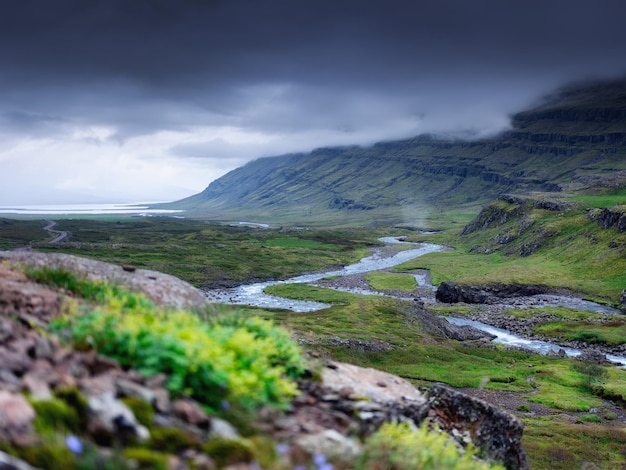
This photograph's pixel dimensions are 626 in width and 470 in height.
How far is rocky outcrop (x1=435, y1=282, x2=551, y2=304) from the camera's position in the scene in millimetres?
124812

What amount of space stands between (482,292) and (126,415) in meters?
131

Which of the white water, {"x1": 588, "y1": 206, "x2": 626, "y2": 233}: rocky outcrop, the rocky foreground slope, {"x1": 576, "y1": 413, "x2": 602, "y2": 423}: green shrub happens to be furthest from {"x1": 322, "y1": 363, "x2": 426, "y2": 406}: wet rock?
{"x1": 588, "y1": 206, "x2": 626, "y2": 233}: rocky outcrop

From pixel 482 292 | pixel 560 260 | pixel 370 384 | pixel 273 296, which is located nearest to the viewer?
pixel 370 384

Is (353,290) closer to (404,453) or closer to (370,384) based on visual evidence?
(370,384)

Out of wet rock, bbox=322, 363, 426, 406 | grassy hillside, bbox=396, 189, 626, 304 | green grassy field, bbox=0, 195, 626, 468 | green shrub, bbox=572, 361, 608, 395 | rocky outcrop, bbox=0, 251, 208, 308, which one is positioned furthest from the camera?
grassy hillside, bbox=396, 189, 626, 304

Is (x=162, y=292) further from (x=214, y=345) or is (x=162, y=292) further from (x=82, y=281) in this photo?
(x=214, y=345)

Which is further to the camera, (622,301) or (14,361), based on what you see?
(622,301)

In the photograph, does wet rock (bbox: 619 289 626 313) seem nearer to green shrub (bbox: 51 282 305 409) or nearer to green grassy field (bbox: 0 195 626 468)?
green grassy field (bbox: 0 195 626 468)

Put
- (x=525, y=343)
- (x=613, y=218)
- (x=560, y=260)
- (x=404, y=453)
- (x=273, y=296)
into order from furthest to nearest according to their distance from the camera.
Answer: (x=613, y=218)
(x=560, y=260)
(x=273, y=296)
(x=525, y=343)
(x=404, y=453)

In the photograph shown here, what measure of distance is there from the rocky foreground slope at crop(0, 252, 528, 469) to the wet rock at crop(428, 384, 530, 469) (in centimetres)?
473

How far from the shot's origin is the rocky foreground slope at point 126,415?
5598 mm

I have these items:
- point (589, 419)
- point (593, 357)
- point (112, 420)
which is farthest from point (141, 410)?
point (593, 357)

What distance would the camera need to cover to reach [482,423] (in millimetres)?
15203

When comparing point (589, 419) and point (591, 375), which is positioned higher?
point (589, 419)
